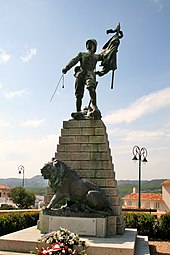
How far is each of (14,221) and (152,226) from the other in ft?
15.8

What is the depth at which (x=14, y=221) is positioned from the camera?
1047 centimetres

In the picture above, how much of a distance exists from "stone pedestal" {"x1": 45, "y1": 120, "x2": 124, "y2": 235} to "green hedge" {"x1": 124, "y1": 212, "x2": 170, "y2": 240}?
11.5 feet

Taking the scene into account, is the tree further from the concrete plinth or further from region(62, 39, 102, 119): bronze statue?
the concrete plinth

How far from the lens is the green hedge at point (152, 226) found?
428 inches

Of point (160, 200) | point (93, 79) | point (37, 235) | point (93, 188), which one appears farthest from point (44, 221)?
point (160, 200)

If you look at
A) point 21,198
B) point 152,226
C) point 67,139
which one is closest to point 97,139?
point 67,139

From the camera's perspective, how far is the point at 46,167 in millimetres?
6996

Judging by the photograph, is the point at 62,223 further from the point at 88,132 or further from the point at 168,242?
the point at 168,242

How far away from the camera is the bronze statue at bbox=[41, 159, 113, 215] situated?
22.9 ft

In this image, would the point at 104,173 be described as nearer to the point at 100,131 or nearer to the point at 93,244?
the point at 100,131

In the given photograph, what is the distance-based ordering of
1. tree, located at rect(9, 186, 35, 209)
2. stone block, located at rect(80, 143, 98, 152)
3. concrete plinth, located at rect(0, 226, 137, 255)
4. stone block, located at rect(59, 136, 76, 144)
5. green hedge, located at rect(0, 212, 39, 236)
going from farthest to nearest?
tree, located at rect(9, 186, 35, 209) < green hedge, located at rect(0, 212, 39, 236) < stone block, located at rect(59, 136, 76, 144) < stone block, located at rect(80, 143, 98, 152) < concrete plinth, located at rect(0, 226, 137, 255)

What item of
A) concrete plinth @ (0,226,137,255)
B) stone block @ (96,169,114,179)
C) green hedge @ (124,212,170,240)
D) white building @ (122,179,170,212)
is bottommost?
white building @ (122,179,170,212)

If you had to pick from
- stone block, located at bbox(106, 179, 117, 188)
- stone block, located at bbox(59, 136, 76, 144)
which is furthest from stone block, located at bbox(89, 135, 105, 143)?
stone block, located at bbox(106, 179, 117, 188)

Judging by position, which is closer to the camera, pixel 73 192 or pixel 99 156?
pixel 73 192
